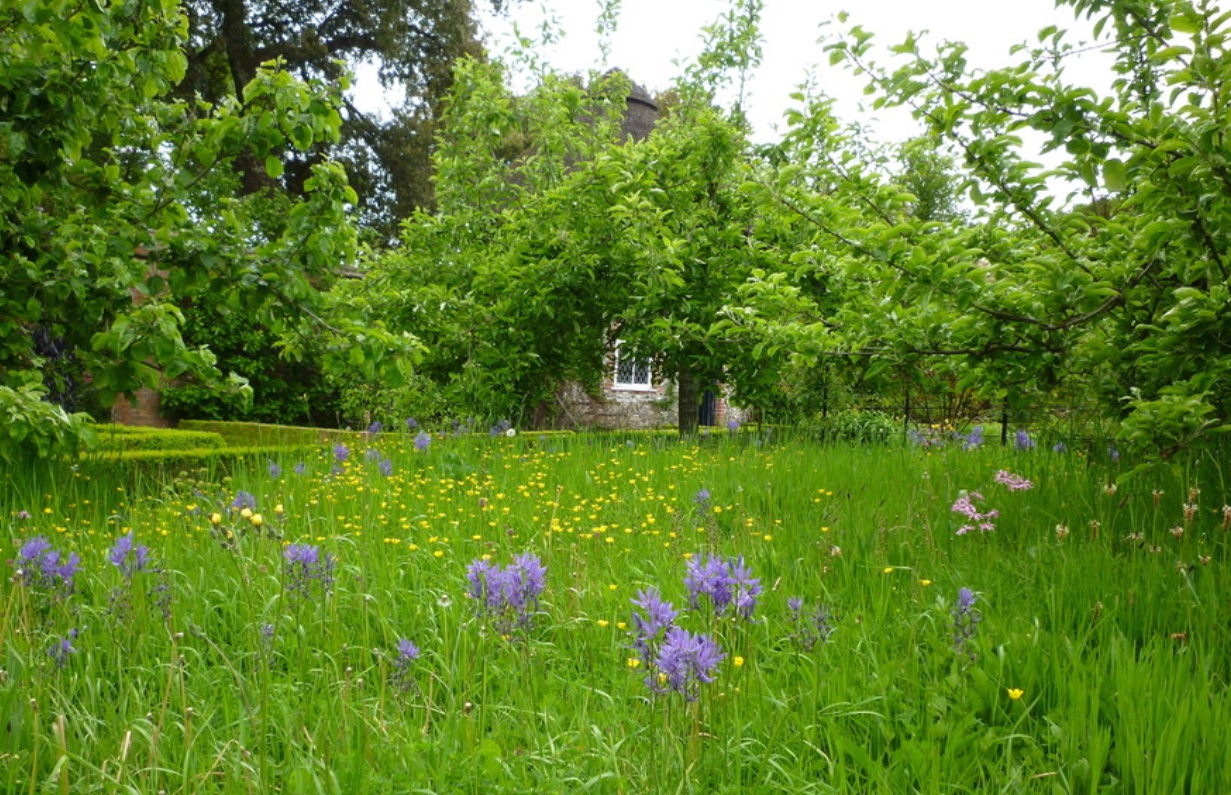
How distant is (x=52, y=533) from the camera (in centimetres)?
396

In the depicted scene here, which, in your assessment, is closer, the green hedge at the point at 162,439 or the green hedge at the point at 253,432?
the green hedge at the point at 162,439

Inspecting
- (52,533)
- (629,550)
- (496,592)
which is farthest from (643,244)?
(496,592)

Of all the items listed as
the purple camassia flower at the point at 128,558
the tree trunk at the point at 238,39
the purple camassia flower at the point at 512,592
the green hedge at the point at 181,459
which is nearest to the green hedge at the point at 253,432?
the green hedge at the point at 181,459

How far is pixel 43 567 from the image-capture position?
7.75ft

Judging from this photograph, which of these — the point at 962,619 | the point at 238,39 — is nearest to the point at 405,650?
the point at 962,619

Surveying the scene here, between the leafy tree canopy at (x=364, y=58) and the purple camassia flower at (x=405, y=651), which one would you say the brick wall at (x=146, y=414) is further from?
the purple camassia flower at (x=405, y=651)

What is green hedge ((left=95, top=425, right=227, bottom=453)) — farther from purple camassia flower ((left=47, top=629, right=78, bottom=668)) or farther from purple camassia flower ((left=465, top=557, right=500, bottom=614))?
purple camassia flower ((left=465, top=557, right=500, bottom=614))

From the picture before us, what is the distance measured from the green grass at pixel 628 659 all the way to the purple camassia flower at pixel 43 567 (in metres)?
0.08

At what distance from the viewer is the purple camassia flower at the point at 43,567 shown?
7.65ft

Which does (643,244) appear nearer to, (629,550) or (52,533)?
(629,550)

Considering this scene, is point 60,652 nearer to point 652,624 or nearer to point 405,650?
point 405,650

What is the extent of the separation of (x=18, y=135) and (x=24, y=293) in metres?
0.83

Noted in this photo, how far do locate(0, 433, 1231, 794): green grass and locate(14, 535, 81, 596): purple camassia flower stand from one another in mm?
81

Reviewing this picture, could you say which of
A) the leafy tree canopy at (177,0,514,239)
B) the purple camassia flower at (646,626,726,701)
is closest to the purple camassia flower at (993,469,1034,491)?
the purple camassia flower at (646,626,726,701)
